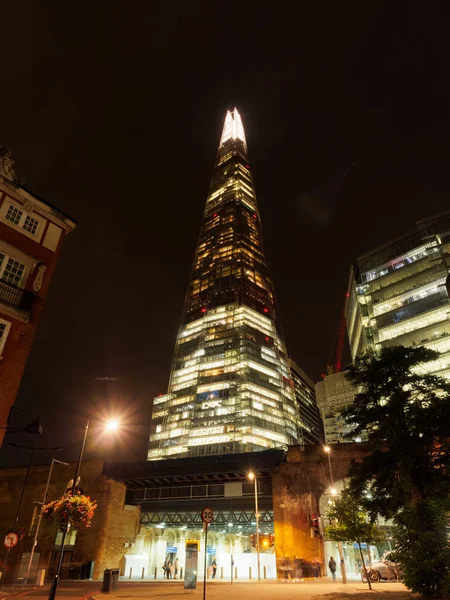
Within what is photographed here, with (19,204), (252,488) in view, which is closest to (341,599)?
(19,204)

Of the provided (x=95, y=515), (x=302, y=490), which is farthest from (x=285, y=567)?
(x=95, y=515)

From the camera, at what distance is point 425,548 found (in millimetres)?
16547

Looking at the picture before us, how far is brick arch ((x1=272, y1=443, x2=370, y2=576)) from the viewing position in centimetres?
3888

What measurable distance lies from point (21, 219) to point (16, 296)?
16.9 feet

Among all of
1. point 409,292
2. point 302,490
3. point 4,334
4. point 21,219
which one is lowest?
point 302,490

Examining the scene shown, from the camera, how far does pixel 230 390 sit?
491ft

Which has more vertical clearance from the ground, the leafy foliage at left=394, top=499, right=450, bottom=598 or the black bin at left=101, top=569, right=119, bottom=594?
the leafy foliage at left=394, top=499, right=450, bottom=598

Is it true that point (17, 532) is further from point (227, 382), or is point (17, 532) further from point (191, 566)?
point (227, 382)

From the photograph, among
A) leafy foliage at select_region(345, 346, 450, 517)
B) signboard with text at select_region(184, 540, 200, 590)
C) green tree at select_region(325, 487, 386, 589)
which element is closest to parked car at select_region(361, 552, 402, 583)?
green tree at select_region(325, 487, 386, 589)

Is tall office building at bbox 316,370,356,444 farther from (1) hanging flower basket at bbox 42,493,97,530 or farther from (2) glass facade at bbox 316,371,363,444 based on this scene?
(1) hanging flower basket at bbox 42,493,97,530

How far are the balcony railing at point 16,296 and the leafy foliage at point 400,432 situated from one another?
20.0 meters

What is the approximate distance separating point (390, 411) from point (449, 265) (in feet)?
312

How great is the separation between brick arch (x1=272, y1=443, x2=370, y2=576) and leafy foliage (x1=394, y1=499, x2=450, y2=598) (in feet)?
73.4

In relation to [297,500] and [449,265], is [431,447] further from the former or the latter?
[449,265]
